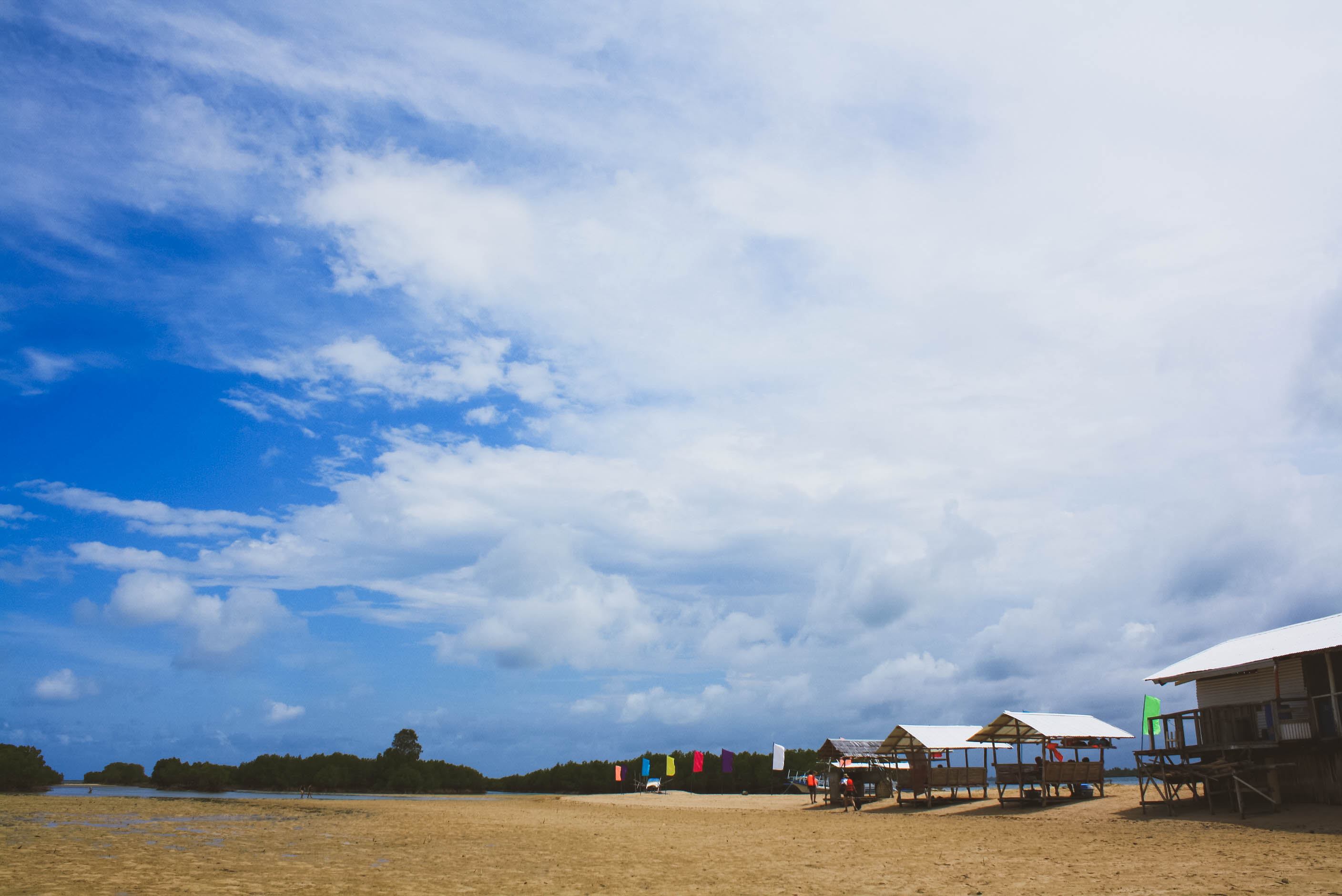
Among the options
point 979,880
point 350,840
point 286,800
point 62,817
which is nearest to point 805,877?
point 979,880

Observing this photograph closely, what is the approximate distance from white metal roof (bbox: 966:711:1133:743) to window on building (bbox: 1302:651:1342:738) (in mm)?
10106

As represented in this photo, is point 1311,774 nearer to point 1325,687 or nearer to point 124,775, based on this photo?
point 1325,687

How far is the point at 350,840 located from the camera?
22906mm

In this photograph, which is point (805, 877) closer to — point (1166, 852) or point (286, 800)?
point (1166, 852)

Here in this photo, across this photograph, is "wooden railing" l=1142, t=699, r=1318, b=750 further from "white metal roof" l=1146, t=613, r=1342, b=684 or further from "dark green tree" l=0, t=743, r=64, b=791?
"dark green tree" l=0, t=743, r=64, b=791

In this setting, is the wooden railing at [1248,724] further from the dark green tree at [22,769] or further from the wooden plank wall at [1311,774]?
the dark green tree at [22,769]

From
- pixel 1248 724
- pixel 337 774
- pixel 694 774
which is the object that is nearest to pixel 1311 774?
pixel 1248 724

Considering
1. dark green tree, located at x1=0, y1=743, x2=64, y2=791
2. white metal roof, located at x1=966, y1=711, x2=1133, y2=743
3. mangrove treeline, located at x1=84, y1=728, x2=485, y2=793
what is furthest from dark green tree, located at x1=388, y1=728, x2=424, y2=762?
white metal roof, located at x1=966, y1=711, x2=1133, y2=743

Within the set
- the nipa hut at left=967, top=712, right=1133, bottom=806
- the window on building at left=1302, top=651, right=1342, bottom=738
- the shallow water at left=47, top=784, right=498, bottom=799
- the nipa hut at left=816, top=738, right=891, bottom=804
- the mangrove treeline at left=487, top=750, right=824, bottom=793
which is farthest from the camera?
the mangrove treeline at left=487, top=750, right=824, bottom=793

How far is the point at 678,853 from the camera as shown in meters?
20.9

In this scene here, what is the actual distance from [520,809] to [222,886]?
1286 inches

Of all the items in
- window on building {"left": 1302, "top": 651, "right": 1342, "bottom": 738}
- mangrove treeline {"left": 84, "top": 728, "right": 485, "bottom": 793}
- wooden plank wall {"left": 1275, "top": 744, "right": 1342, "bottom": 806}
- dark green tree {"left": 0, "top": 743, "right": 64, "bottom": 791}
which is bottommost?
mangrove treeline {"left": 84, "top": 728, "right": 485, "bottom": 793}

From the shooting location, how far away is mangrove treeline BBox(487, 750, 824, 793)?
7381 centimetres

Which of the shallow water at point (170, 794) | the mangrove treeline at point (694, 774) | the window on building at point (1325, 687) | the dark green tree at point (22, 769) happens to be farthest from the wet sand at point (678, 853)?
the mangrove treeline at point (694, 774)
